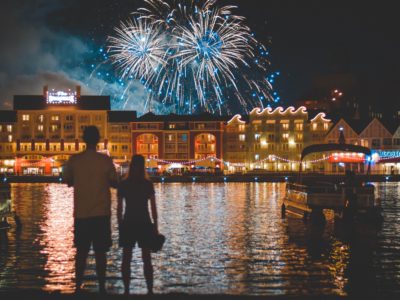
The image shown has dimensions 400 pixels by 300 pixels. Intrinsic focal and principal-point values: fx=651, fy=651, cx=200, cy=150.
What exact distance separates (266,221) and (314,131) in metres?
94.3

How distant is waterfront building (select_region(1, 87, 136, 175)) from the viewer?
123 m

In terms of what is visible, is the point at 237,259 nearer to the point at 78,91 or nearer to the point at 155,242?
the point at 155,242

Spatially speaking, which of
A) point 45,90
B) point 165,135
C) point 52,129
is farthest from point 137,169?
point 45,90

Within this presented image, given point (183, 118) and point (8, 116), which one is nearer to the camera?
point (183, 118)

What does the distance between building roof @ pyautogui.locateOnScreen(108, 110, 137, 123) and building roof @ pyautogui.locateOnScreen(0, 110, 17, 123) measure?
1800 centimetres

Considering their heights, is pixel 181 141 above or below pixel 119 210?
above

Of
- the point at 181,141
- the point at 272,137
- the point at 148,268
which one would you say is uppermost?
the point at 272,137

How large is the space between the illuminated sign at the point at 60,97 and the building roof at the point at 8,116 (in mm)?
7073

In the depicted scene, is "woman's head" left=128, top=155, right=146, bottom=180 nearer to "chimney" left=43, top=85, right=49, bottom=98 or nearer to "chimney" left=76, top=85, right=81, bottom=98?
"chimney" left=76, top=85, right=81, bottom=98

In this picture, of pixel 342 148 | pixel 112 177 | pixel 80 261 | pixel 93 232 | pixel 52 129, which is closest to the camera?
pixel 93 232

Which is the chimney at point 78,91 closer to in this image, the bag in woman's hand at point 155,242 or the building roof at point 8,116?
the building roof at point 8,116

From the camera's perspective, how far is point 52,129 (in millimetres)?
124438

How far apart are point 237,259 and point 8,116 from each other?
116 metres

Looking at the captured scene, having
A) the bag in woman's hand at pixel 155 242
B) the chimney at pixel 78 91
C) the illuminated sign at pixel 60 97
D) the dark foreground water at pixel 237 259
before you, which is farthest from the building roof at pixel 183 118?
the bag in woman's hand at pixel 155 242
